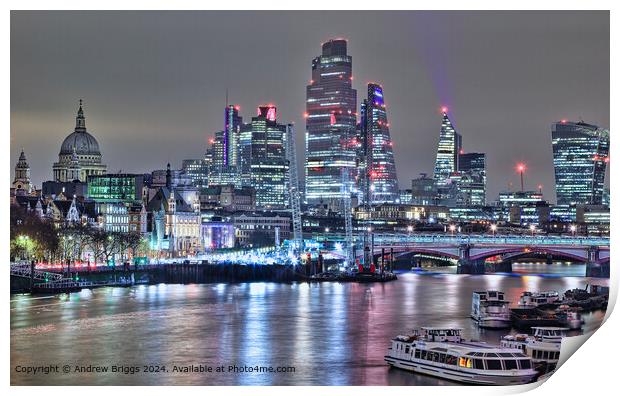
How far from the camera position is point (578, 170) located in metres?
66.9

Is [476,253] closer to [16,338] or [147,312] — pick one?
[147,312]

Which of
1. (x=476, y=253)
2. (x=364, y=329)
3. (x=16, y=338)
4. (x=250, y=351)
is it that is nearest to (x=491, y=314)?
(x=364, y=329)

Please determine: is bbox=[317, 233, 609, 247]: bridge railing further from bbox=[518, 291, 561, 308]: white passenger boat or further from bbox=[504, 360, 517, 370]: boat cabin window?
bbox=[504, 360, 517, 370]: boat cabin window

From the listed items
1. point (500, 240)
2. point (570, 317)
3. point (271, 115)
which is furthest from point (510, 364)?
point (271, 115)

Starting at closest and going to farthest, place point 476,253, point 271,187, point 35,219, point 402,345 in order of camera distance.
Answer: point 402,345 → point 35,219 → point 476,253 → point 271,187

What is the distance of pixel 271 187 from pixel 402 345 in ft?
256

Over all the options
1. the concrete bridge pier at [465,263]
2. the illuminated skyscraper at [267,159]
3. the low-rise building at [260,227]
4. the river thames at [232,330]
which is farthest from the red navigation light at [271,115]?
the river thames at [232,330]

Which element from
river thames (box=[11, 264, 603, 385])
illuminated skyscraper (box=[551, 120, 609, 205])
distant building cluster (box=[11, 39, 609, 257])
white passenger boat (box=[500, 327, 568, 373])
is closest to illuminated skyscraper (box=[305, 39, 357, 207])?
distant building cluster (box=[11, 39, 609, 257])

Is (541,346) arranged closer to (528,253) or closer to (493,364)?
(493,364)

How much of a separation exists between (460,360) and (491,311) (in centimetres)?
838

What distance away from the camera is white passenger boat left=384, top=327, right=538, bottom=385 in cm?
1727

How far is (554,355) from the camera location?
18312 mm
